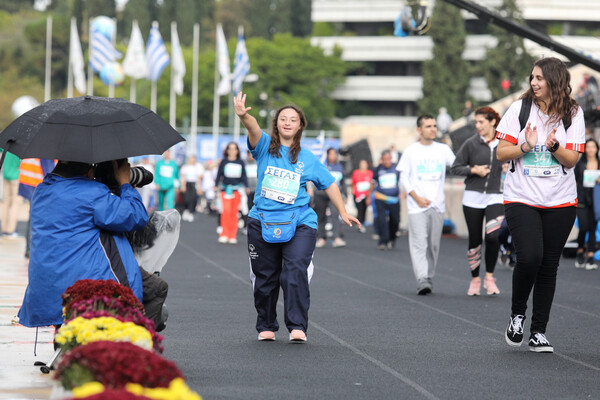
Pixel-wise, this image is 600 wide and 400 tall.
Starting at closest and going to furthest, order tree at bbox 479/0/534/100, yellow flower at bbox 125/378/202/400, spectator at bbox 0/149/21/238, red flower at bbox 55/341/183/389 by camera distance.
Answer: yellow flower at bbox 125/378/202/400 → red flower at bbox 55/341/183/389 → spectator at bbox 0/149/21/238 → tree at bbox 479/0/534/100

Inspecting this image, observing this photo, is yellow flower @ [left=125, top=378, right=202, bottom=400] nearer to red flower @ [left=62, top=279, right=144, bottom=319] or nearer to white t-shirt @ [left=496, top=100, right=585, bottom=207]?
red flower @ [left=62, top=279, right=144, bottom=319]

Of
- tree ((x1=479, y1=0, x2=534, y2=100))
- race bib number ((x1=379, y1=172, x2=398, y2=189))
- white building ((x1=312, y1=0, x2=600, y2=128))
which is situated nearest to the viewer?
race bib number ((x1=379, y1=172, x2=398, y2=189))

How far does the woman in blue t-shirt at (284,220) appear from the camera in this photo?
9.05 m

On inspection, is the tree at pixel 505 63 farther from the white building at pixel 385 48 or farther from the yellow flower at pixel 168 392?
the yellow flower at pixel 168 392

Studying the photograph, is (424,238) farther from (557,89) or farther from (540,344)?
(557,89)

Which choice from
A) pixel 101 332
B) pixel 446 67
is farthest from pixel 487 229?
pixel 446 67

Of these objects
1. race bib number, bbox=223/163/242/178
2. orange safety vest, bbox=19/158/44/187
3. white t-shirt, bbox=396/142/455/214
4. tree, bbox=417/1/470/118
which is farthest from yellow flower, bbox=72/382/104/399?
tree, bbox=417/1/470/118

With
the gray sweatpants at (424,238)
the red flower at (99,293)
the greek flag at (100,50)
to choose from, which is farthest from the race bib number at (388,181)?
the greek flag at (100,50)

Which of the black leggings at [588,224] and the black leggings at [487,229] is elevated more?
the black leggings at [487,229]

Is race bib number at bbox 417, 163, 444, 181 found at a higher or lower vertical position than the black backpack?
lower

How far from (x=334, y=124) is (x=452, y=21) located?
1492 centimetres

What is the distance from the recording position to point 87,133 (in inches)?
279

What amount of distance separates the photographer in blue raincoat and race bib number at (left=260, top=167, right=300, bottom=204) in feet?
6.83

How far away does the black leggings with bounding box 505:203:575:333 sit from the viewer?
8445mm
